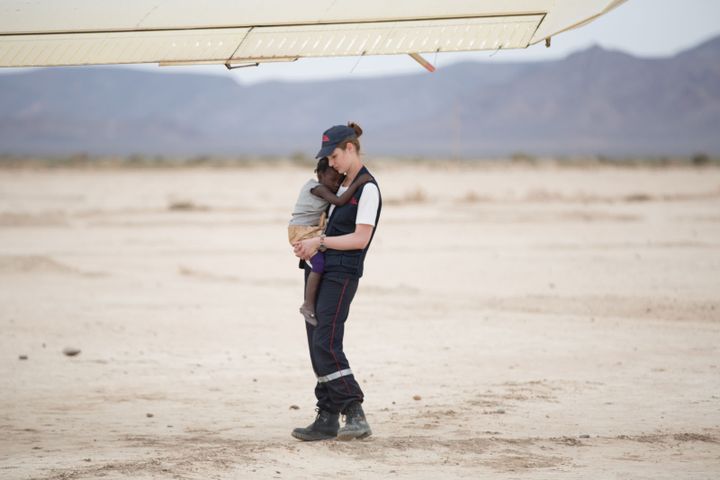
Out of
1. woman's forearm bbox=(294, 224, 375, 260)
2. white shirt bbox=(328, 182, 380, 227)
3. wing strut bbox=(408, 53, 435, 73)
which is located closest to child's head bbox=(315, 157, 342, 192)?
white shirt bbox=(328, 182, 380, 227)

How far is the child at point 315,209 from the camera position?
701cm

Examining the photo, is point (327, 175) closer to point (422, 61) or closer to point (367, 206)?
point (367, 206)

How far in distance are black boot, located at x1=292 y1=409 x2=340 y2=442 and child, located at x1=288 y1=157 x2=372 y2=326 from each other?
27.0 inches

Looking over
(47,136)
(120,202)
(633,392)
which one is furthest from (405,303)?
(47,136)

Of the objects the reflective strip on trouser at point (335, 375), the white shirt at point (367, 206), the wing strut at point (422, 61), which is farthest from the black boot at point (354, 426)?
the wing strut at point (422, 61)

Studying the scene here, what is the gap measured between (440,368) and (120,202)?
25755 millimetres

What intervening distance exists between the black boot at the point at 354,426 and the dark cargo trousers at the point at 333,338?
5 centimetres

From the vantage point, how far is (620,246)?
67.5 ft

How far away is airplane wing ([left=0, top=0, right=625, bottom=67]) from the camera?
271 inches

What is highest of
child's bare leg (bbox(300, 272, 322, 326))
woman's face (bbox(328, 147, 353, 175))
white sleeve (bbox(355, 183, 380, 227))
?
woman's face (bbox(328, 147, 353, 175))

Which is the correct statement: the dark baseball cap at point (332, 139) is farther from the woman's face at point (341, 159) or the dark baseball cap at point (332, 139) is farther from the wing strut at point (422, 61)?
the wing strut at point (422, 61)

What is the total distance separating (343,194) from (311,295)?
0.71 meters

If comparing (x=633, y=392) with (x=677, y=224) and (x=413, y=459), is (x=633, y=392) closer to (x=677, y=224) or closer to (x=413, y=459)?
(x=413, y=459)

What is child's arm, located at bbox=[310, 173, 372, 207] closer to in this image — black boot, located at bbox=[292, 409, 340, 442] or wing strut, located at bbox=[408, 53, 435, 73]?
wing strut, located at bbox=[408, 53, 435, 73]
